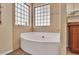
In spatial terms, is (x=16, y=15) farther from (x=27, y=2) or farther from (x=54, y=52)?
(x=54, y=52)

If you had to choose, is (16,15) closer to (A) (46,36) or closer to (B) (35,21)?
(B) (35,21)

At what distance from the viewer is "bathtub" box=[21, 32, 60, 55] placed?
2.66 ft

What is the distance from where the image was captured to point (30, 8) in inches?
A: 32.5

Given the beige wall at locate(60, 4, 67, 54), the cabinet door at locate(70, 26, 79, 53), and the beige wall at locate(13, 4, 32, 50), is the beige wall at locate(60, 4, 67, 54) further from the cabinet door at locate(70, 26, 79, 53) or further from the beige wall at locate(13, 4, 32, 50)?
the beige wall at locate(13, 4, 32, 50)

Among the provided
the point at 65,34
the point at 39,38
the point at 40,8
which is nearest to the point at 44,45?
the point at 39,38

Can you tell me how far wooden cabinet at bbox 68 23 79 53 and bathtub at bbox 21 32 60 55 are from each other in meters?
0.11

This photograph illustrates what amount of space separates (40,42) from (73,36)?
11.0 inches

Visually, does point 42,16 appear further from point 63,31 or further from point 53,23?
point 63,31

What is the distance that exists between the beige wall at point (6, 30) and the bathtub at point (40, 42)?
0.10m

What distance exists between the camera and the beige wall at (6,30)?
31.1 inches

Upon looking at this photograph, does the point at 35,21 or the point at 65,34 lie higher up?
the point at 35,21

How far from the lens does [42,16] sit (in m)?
0.85

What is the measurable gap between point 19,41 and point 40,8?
0.32 m
